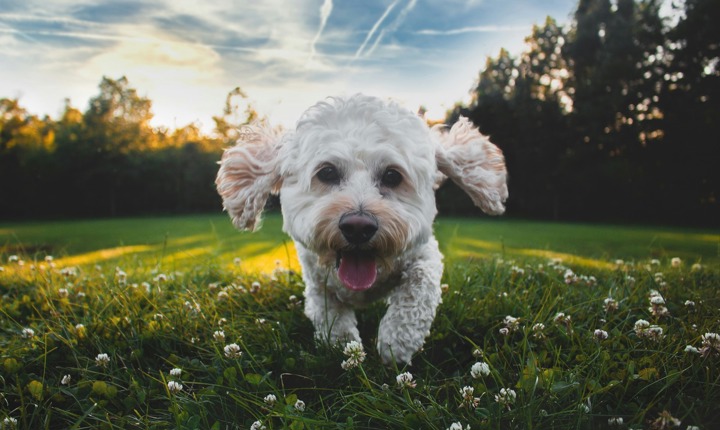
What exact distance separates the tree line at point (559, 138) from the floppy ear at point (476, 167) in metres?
22.1

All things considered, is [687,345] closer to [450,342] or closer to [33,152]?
[450,342]

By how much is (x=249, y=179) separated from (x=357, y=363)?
189 cm

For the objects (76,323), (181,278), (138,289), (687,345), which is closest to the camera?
(687,345)

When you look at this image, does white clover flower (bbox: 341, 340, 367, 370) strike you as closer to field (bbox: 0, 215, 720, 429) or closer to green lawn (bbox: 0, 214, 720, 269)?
field (bbox: 0, 215, 720, 429)

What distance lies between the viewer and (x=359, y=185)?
3041mm

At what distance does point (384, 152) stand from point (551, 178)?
3132cm

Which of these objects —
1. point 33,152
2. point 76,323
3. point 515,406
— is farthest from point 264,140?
point 33,152

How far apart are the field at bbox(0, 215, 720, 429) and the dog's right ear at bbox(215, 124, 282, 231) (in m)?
0.66

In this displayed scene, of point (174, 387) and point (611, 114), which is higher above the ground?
point (611, 114)

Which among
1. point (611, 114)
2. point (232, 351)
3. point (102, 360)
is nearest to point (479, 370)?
point (232, 351)

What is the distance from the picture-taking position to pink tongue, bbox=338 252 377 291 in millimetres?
2887

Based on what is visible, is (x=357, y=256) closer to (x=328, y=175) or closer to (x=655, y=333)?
(x=328, y=175)

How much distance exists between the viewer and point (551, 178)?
31.7 m

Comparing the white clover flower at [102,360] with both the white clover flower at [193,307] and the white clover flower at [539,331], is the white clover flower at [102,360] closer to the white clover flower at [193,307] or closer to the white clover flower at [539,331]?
the white clover flower at [193,307]
